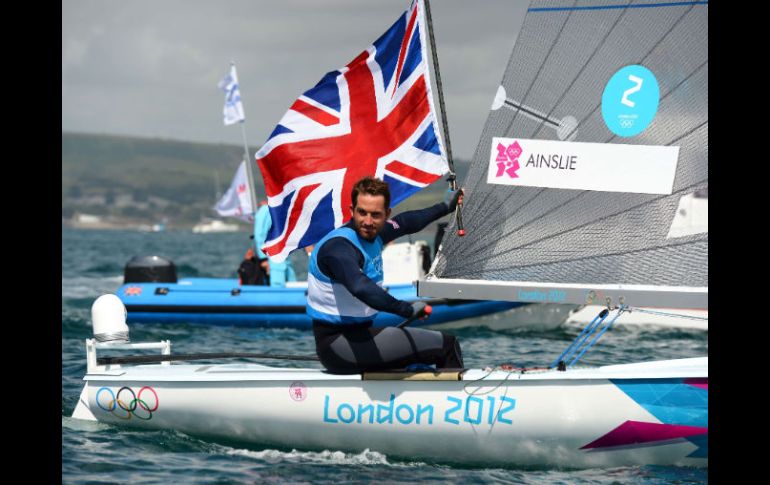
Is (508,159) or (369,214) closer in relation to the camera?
(369,214)

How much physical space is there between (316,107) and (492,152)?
4.74ft

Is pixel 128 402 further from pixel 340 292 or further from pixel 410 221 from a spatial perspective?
pixel 410 221

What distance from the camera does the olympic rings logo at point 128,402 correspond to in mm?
7332

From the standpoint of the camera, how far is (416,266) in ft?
50.8

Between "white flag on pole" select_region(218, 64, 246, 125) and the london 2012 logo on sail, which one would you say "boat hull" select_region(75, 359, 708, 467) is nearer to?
the london 2012 logo on sail

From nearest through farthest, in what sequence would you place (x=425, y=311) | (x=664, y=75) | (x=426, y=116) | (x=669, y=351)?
(x=425, y=311) < (x=664, y=75) < (x=426, y=116) < (x=669, y=351)

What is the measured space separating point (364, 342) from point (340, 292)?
0.35 m

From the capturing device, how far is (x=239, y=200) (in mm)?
21094

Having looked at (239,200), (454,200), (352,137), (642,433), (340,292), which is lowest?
(642,433)

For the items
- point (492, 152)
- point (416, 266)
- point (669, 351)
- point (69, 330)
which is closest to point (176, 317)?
point (69, 330)

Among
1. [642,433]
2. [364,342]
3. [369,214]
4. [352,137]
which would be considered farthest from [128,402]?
[642,433]

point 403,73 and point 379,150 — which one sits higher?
point 403,73

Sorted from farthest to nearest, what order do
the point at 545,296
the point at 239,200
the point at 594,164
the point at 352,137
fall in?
the point at 239,200
the point at 352,137
the point at 594,164
the point at 545,296
